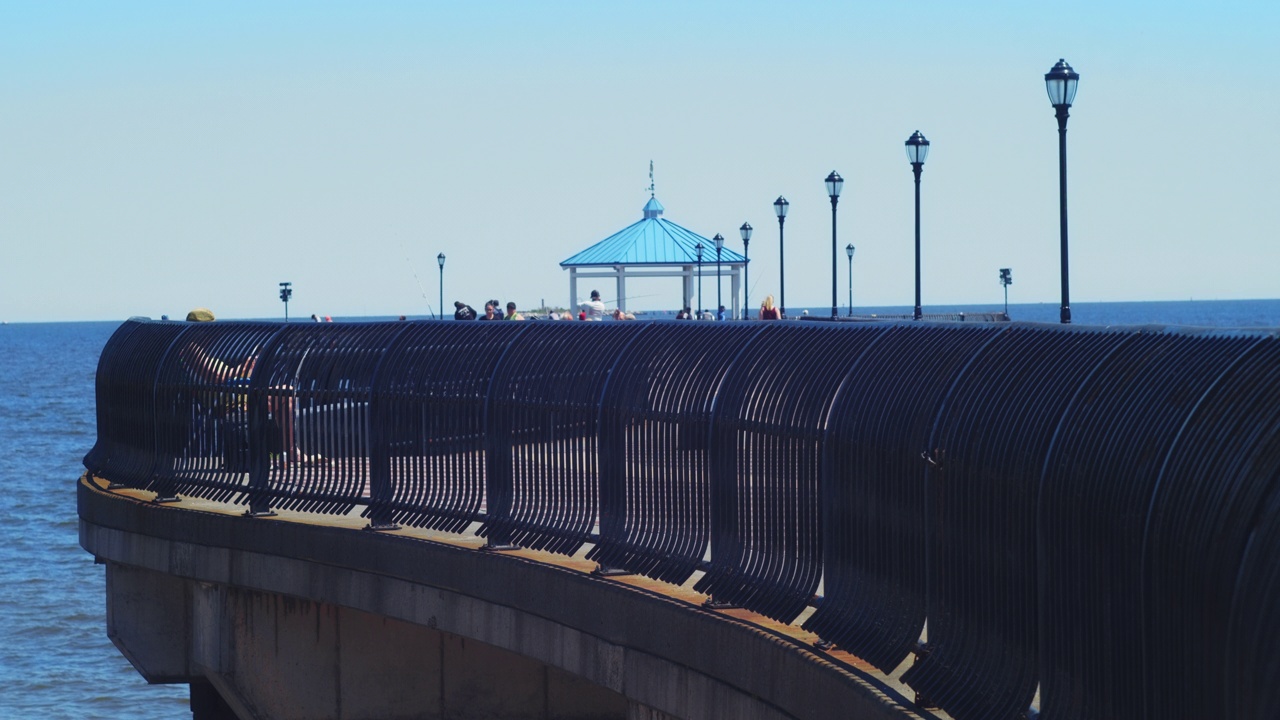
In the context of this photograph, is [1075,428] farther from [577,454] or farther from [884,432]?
[577,454]

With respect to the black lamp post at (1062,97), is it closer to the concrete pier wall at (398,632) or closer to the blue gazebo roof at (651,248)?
the concrete pier wall at (398,632)

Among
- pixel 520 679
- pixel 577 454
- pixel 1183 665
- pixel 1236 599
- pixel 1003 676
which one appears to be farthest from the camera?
pixel 520 679

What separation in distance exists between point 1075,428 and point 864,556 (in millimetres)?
2101

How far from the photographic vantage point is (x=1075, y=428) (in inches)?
204

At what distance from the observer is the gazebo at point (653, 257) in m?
46.6

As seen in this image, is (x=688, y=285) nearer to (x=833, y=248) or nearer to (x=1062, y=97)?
(x=833, y=248)

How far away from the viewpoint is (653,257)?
48.9 meters

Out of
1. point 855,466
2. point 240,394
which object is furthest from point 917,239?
point 855,466

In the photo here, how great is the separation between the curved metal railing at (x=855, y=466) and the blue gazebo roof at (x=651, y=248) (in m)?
34.7

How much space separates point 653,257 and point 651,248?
506mm

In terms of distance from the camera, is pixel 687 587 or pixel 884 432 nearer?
pixel 884 432

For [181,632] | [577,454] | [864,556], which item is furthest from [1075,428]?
[181,632]

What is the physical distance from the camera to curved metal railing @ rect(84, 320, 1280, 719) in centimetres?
441

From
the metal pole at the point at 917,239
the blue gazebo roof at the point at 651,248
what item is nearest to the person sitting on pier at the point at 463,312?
the metal pole at the point at 917,239
